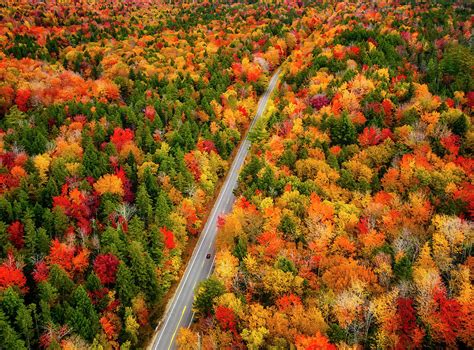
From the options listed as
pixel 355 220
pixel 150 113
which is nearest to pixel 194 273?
pixel 355 220

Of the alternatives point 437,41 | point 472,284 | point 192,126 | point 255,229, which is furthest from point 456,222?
point 437,41

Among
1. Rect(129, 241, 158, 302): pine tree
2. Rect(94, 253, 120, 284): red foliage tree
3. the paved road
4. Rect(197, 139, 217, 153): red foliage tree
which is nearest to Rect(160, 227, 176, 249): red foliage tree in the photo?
Rect(129, 241, 158, 302): pine tree

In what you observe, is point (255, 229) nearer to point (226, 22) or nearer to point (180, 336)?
point (180, 336)

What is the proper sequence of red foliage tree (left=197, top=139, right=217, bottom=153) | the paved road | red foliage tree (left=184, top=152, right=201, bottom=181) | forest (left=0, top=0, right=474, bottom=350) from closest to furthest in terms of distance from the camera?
forest (left=0, top=0, right=474, bottom=350) → the paved road → red foliage tree (left=184, top=152, right=201, bottom=181) → red foliage tree (left=197, top=139, right=217, bottom=153)

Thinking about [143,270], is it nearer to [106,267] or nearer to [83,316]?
[106,267]

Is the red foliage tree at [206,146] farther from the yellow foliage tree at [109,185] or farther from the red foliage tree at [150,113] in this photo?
the yellow foliage tree at [109,185]

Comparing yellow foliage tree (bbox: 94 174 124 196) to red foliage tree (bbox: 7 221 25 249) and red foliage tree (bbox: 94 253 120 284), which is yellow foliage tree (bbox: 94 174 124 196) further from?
red foliage tree (bbox: 94 253 120 284)

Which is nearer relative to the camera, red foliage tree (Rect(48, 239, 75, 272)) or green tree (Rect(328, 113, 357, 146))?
red foliage tree (Rect(48, 239, 75, 272))

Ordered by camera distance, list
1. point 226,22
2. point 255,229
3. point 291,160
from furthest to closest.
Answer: point 226,22 < point 291,160 < point 255,229
